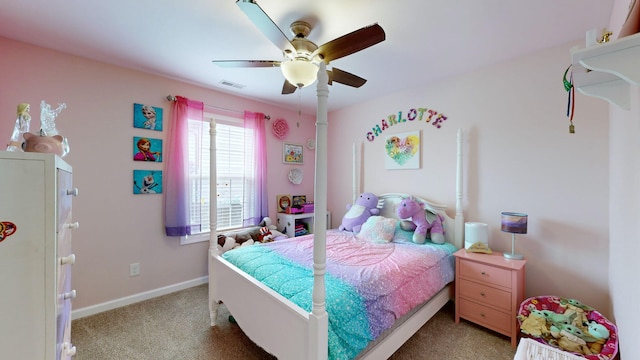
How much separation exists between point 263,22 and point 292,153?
245cm

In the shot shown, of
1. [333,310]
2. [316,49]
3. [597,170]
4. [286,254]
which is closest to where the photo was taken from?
[333,310]

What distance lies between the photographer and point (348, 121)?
3758 millimetres

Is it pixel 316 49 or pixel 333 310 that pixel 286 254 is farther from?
pixel 316 49

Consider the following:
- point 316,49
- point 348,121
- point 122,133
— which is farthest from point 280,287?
point 348,121

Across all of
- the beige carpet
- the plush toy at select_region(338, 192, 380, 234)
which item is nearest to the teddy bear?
the beige carpet

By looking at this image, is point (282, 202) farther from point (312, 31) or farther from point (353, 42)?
point (353, 42)

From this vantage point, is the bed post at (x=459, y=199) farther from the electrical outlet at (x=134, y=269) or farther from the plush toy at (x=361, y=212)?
the electrical outlet at (x=134, y=269)

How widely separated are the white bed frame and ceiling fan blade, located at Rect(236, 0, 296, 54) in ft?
1.66

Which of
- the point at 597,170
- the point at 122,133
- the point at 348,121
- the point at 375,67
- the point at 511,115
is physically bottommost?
the point at 597,170

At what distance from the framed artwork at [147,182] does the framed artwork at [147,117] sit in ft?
1.55

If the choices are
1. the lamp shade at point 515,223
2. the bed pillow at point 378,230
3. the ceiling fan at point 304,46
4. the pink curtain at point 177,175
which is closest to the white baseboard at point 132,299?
the pink curtain at point 177,175

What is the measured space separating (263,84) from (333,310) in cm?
247

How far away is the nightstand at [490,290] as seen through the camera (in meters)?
1.91

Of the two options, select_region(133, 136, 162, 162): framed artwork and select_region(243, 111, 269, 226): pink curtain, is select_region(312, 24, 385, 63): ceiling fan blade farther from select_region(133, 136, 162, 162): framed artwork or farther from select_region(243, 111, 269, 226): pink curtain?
select_region(133, 136, 162, 162): framed artwork
